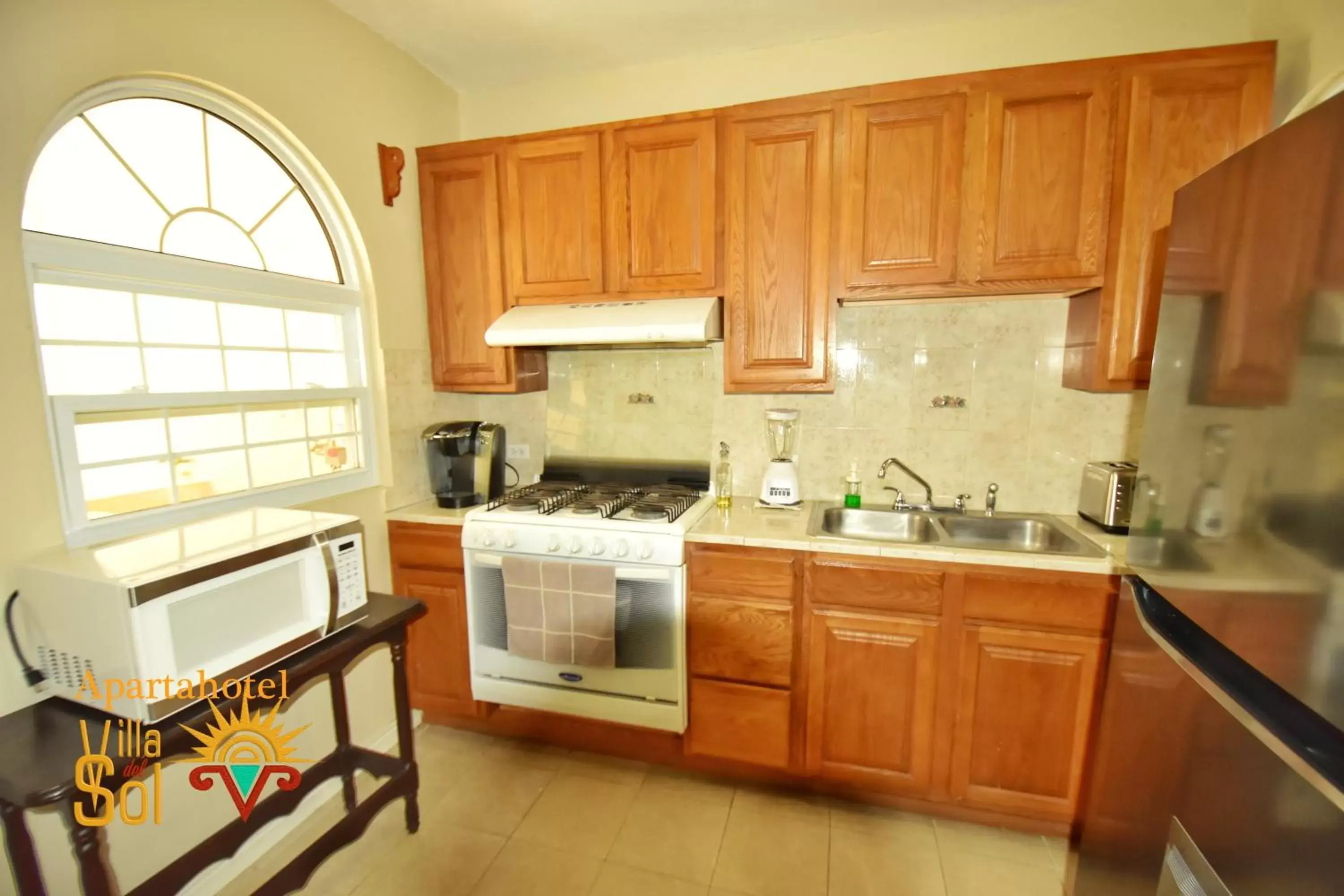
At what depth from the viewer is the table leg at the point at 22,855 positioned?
1.02m

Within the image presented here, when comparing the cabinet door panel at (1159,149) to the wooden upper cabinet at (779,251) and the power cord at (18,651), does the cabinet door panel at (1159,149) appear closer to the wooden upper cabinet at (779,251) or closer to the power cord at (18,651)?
the wooden upper cabinet at (779,251)

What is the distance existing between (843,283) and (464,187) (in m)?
1.57

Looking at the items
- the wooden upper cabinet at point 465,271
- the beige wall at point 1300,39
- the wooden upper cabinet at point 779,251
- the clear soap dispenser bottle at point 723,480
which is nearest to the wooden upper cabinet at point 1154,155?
the beige wall at point 1300,39

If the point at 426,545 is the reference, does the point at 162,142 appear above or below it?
above

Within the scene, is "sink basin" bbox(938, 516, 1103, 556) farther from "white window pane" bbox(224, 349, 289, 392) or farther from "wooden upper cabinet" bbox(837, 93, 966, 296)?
"white window pane" bbox(224, 349, 289, 392)

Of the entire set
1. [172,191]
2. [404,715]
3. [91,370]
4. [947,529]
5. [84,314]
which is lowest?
[404,715]

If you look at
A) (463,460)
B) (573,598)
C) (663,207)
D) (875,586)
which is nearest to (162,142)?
(463,460)

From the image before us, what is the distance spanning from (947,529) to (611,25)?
7.45ft

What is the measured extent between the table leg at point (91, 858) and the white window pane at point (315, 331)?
4.69 feet

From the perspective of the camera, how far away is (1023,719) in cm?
170

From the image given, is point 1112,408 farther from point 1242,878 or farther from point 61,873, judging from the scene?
point 61,873

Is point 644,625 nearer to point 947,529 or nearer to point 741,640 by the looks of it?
point 741,640

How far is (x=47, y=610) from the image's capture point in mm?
1188

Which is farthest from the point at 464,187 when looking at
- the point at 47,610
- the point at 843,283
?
the point at 47,610
